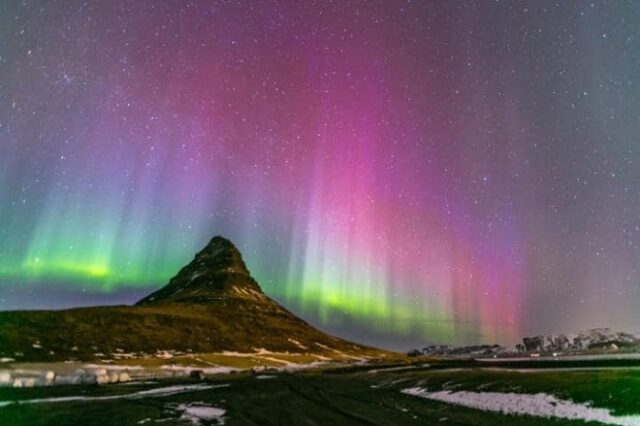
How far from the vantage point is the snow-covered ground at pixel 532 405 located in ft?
103

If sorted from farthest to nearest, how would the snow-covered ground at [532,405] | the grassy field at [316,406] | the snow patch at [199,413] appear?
the snow patch at [199,413], the grassy field at [316,406], the snow-covered ground at [532,405]

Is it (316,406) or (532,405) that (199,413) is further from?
(532,405)

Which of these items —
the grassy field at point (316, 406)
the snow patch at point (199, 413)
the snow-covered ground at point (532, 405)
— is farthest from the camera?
the snow patch at point (199, 413)

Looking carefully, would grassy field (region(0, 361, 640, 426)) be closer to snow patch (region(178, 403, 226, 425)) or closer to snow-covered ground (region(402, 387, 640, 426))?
snow patch (region(178, 403, 226, 425))

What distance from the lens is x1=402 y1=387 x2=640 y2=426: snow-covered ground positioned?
1235 inches

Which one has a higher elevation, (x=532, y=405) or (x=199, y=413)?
(x=532, y=405)

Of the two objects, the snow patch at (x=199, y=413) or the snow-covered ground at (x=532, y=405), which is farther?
the snow patch at (x=199, y=413)

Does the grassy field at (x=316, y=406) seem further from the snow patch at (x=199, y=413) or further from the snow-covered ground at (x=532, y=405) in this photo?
the snow-covered ground at (x=532, y=405)

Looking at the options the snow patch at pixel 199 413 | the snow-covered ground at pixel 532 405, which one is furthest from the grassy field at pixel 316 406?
the snow-covered ground at pixel 532 405

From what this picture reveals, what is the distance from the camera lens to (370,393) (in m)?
54.6

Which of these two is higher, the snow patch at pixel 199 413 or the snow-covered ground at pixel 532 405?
the snow-covered ground at pixel 532 405

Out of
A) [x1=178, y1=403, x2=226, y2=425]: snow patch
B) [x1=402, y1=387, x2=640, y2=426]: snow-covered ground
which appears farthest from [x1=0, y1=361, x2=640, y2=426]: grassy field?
[x1=402, y1=387, x2=640, y2=426]: snow-covered ground

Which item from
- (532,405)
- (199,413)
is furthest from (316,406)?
(532,405)

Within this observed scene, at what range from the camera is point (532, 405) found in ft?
123
